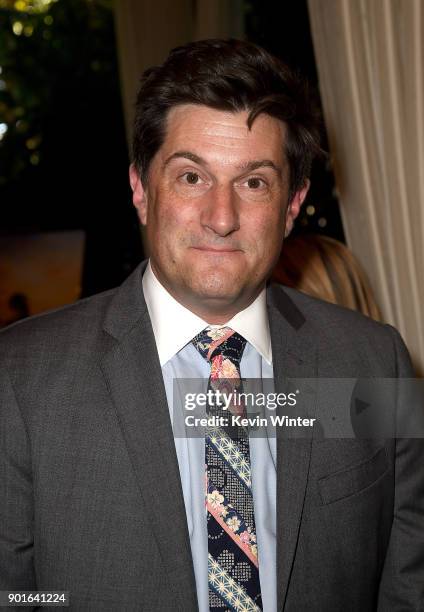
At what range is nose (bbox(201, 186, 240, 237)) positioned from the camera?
123 cm

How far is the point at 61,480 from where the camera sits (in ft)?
3.88

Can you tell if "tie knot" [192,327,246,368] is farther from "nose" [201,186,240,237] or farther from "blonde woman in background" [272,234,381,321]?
"blonde woman in background" [272,234,381,321]

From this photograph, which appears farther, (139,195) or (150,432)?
(139,195)

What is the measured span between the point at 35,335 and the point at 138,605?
1.68 feet

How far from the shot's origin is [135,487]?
3.91 feet

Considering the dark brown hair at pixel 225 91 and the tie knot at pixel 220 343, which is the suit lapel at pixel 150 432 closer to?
the tie knot at pixel 220 343

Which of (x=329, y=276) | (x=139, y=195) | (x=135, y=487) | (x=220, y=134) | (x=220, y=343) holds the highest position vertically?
(x=220, y=134)

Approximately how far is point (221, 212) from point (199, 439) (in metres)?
0.41

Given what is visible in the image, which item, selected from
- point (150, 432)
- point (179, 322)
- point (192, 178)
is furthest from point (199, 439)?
point (192, 178)

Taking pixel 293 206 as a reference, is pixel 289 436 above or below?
below

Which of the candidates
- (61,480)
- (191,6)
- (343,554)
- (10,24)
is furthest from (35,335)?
(10,24)

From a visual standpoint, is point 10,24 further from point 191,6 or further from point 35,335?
point 35,335

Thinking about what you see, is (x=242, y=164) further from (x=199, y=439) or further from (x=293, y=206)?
(x=199, y=439)

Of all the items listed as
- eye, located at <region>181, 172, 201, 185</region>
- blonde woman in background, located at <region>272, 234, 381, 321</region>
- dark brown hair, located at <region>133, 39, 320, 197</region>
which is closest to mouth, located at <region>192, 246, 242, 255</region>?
eye, located at <region>181, 172, 201, 185</region>
